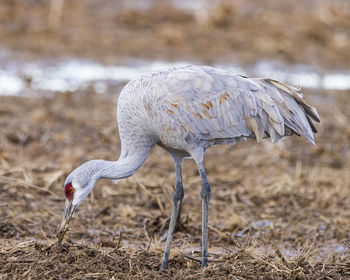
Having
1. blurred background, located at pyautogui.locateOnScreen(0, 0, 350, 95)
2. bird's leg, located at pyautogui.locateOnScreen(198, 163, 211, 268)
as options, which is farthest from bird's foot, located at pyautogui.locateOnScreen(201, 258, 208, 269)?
blurred background, located at pyautogui.locateOnScreen(0, 0, 350, 95)

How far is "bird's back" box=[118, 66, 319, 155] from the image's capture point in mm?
5316

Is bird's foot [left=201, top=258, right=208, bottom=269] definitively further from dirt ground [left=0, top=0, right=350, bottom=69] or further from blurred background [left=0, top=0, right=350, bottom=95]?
dirt ground [left=0, top=0, right=350, bottom=69]

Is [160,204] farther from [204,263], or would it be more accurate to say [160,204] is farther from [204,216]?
[204,263]

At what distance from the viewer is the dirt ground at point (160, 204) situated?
507 centimetres

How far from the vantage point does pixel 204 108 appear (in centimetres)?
543

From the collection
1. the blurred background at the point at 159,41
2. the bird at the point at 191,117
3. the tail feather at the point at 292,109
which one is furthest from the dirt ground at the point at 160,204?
the tail feather at the point at 292,109

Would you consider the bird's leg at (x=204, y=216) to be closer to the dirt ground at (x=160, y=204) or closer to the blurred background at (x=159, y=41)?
the dirt ground at (x=160, y=204)

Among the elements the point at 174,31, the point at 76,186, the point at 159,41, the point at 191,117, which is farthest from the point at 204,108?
the point at 174,31

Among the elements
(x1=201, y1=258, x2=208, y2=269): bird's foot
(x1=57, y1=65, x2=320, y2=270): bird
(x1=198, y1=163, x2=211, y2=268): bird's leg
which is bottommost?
(x1=201, y1=258, x2=208, y2=269): bird's foot

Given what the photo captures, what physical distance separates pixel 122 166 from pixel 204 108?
2.49ft

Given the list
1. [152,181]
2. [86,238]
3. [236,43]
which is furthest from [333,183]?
[236,43]

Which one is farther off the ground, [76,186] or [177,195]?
[76,186]

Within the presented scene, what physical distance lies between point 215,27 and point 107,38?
8.20 feet

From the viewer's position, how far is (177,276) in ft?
16.2
